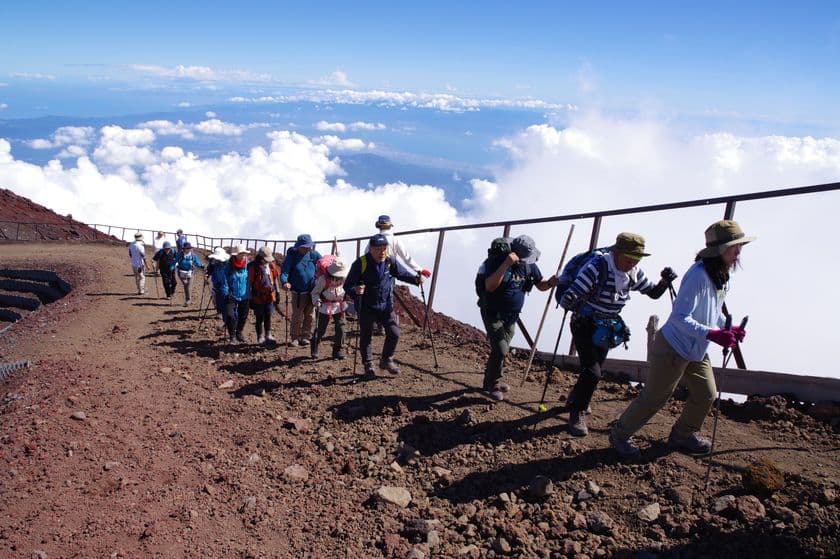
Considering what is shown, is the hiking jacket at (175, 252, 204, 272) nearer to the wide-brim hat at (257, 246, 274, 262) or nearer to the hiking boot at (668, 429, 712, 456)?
the wide-brim hat at (257, 246, 274, 262)

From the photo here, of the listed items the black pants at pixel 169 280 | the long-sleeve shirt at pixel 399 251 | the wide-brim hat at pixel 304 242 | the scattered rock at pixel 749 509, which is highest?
the long-sleeve shirt at pixel 399 251

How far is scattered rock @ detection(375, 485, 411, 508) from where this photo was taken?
4289mm

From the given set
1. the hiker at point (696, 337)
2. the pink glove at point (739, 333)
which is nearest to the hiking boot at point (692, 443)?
the hiker at point (696, 337)

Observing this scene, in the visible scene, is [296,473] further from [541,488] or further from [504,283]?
[504,283]

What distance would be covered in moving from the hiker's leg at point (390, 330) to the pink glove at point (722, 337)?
377 centimetres

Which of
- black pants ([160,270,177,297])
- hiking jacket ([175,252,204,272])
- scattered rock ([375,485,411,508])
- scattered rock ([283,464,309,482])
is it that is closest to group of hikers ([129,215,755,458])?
scattered rock ([375,485,411,508])

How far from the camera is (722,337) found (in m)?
3.59

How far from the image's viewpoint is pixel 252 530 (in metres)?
4.08

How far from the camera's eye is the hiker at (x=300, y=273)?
8117 millimetres

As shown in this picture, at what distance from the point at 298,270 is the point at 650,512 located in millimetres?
5813

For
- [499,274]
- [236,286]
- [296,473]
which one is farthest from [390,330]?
[236,286]

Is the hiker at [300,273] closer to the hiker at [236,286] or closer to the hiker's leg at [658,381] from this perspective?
the hiker at [236,286]

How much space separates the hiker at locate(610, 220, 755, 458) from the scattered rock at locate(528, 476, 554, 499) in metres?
0.79

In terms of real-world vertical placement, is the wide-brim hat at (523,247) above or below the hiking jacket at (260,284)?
above
